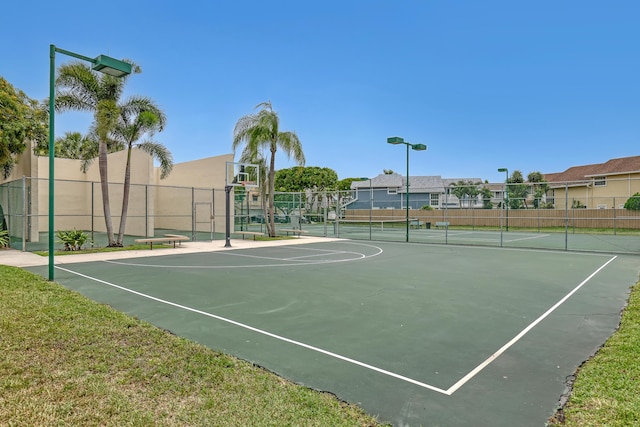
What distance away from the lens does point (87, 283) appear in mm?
8797

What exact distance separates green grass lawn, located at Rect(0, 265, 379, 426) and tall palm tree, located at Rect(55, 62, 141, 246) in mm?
12539

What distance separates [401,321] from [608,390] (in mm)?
2748

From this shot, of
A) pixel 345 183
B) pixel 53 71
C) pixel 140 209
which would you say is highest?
pixel 345 183

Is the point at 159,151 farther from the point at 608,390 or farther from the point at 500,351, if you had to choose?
the point at 608,390

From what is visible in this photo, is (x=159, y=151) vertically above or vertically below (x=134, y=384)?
above

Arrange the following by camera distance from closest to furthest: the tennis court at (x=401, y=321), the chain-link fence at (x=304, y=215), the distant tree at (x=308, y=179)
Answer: the tennis court at (x=401, y=321), the chain-link fence at (x=304, y=215), the distant tree at (x=308, y=179)

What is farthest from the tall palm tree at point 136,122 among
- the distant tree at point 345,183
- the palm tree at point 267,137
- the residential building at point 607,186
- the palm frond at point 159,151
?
the distant tree at point 345,183

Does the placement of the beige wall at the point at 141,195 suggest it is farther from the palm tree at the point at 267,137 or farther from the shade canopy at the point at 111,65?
the shade canopy at the point at 111,65

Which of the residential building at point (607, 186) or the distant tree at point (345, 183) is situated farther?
the distant tree at point (345, 183)

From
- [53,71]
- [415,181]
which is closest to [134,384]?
[53,71]

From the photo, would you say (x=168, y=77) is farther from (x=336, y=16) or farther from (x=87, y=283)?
(x=87, y=283)

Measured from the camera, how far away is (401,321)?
5902mm

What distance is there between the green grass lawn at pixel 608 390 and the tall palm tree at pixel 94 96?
17.3m

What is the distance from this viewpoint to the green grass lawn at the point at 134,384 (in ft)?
9.92
